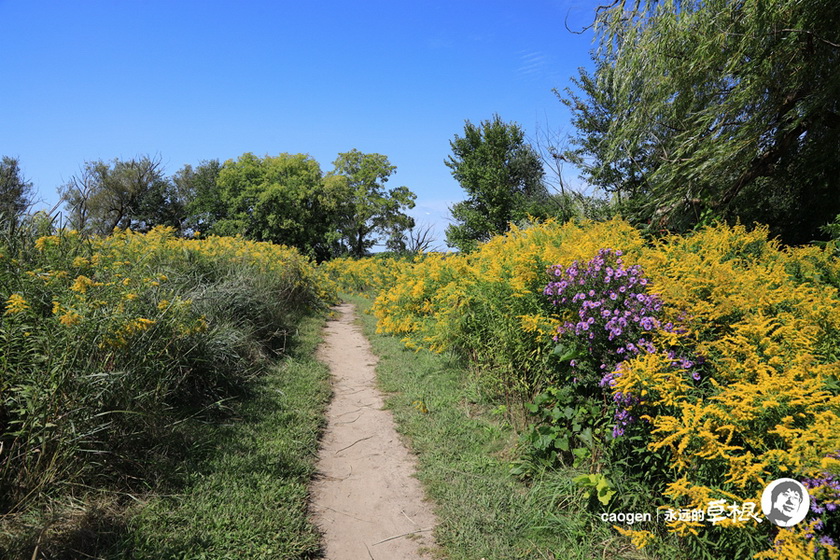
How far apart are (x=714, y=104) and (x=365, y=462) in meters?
7.59

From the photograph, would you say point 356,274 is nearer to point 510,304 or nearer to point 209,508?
point 510,304

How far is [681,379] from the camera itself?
2445mm

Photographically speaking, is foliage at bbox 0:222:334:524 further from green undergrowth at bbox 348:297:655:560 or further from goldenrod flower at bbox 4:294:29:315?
green undergrowth at bbox 348:297:655:560

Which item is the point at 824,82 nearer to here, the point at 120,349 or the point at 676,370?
the point at 676,370

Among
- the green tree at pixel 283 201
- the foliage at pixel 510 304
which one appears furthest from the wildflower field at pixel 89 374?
the green tree at pixel 283 201

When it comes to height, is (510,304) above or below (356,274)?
below

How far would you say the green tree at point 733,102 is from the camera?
632 cm

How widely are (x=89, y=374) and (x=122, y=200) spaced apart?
1368cm

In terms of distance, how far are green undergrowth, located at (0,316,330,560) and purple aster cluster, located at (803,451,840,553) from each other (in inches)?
97.8

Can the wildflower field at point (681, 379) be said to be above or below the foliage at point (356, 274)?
below

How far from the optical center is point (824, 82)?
20.4 ft

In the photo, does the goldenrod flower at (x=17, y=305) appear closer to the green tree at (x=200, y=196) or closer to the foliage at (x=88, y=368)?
the foliage at (x=88, y=368)

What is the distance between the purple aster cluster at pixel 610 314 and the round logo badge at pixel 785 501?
71 centimetres

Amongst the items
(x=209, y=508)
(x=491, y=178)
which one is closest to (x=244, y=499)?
(x=209, y=508)
